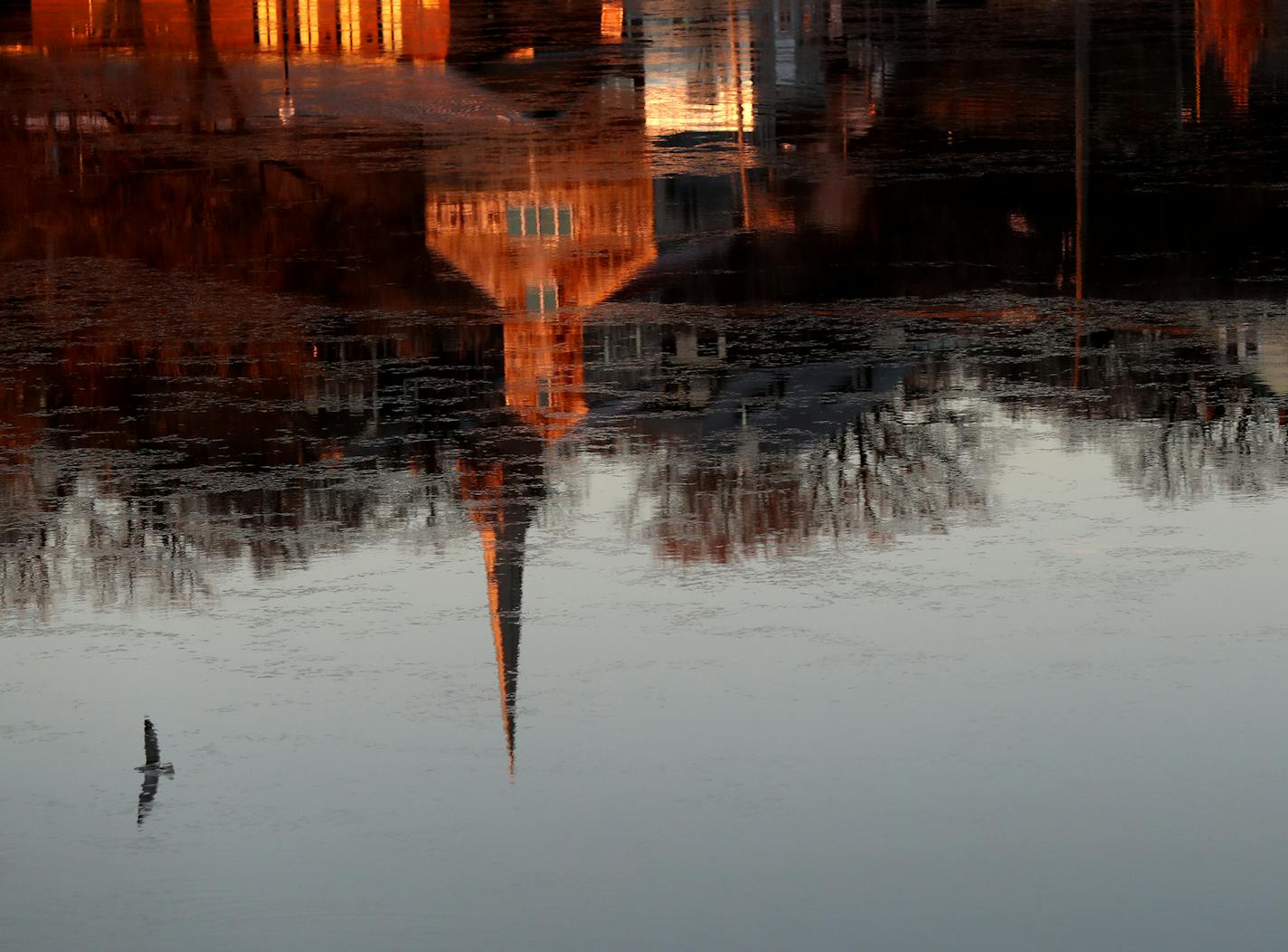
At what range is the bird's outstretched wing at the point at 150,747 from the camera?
23.9 ft

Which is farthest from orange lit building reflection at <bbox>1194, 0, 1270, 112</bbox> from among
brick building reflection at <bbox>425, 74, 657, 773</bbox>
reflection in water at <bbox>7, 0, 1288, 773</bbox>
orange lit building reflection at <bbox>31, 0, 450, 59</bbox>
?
orange lit building reflection at <bbox>31, 0, 450, 59</bbox>

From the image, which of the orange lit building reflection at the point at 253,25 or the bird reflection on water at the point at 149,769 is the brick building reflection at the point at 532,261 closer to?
the bird reflection on water at the point at 149,769

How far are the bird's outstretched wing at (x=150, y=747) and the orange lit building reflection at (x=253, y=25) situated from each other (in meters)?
27.0

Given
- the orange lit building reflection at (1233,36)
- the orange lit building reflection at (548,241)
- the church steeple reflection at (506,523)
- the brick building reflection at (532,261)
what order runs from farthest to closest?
the orange lit building reflection at (1233,36)
the orange lit building reflection at (548,241)
the brick building reflection at (532,261)
the church steeple reflection at (506,523)

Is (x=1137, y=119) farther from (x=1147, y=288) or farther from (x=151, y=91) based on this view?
(x=151, y=91)

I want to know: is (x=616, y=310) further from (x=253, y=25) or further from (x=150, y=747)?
(x=253, y=25)

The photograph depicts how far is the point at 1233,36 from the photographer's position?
31406 mm

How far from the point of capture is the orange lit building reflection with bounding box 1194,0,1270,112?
85.7 ft

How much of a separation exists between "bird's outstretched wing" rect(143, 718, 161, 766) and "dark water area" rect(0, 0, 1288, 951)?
4 centimetres

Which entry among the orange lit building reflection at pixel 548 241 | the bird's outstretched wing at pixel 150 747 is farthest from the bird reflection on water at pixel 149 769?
the orange lit building reflection at pixel 548 241

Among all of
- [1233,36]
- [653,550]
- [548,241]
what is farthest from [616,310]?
[1233,36]

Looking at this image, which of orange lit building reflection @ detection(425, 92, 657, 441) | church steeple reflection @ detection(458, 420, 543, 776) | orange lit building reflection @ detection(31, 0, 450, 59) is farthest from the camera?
orange lit building reflection @ detection(31, 0, 450, 59)

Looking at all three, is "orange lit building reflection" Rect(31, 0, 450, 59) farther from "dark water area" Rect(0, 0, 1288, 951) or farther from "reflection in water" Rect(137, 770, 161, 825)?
"reflection in water" Rect(137, 770, 161, 825)

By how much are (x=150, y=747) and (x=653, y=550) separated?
8.71 ft
